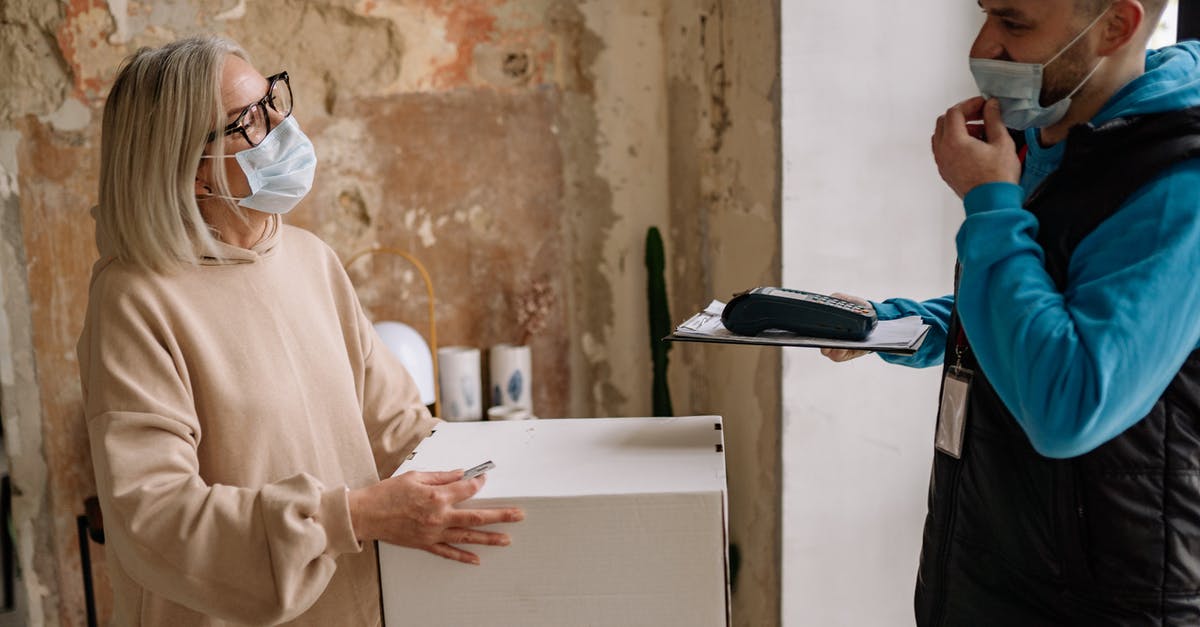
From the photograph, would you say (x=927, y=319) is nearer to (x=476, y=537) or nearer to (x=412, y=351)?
(x=476, y=537)

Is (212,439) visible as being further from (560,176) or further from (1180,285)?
(560,176)

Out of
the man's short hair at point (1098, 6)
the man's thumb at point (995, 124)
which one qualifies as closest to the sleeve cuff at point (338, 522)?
the man's thumb at point (995, 124)

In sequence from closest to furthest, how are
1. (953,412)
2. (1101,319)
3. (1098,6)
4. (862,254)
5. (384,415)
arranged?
1. (1101,319)
2. (1098,6)
3. (953,412)
4. (384,415)
5. (862,254)

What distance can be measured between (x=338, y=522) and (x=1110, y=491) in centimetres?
86

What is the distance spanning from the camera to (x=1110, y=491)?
3.09 ft

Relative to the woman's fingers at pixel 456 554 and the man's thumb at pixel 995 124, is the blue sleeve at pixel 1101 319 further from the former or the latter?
the woman's fingers at pixel 456 554

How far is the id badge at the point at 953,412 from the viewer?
1078mm

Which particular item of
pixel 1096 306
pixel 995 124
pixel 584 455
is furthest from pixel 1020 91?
pixel 584 455

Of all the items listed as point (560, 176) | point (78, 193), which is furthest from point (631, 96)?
point (78, 193)

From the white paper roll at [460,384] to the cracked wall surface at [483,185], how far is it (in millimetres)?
170

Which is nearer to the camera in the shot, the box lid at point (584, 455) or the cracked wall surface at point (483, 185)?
the box lid at point (584, 455)

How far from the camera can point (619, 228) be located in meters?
2.89

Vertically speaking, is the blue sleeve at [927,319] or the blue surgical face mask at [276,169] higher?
the blue surgical face mask at [276,169]

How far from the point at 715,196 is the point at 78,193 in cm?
169
